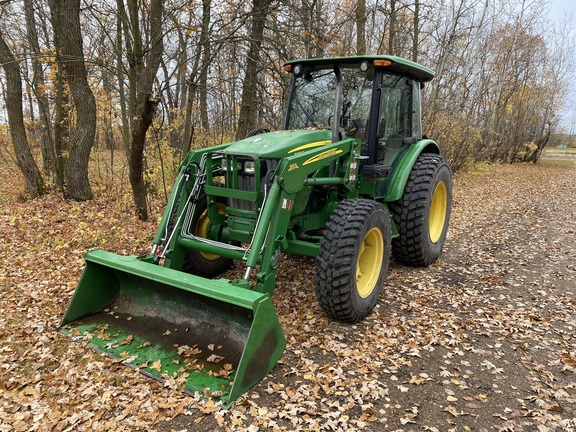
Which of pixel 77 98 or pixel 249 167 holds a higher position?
pixel 77 98

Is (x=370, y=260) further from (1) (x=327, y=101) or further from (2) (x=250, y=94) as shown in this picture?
(2) (x=250, y=94)

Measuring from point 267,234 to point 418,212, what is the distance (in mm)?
2404

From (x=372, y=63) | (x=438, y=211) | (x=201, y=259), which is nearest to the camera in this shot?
(x=372, y=63)

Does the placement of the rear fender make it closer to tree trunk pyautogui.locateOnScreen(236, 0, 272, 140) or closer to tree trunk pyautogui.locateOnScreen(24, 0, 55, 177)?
tree trunk pyautogui.locateOnScreen(236, 0, 272, 140)

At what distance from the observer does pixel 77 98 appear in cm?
800

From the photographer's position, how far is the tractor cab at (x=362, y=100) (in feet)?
15.2

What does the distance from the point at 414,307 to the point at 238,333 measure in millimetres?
2178

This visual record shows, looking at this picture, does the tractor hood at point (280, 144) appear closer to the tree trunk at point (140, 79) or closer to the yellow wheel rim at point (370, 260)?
the yellow wheel rim at point (370, 260)

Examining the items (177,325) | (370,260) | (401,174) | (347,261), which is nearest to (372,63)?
(401,174)

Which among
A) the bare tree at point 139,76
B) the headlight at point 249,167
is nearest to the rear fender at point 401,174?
the headlight at point 249,167

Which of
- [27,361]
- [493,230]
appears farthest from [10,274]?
[493,230]

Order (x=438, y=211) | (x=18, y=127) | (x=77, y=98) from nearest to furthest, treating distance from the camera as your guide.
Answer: (x=438, y=211)
(x=77, y=98)
(x=18, y=127)

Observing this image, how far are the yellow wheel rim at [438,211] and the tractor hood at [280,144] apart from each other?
2427 millimetres

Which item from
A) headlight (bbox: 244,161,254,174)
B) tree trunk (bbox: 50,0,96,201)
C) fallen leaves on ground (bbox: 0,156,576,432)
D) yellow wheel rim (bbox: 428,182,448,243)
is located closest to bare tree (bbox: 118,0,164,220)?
fallen leaves on ground (bbox: 0,156,576,432)
